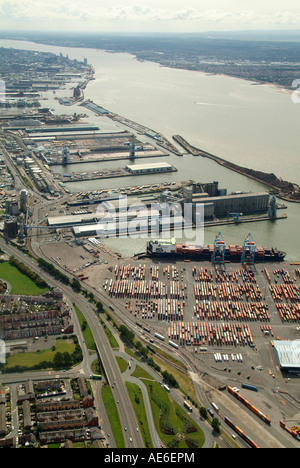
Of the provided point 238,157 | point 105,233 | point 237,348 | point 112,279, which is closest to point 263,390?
point 237,348

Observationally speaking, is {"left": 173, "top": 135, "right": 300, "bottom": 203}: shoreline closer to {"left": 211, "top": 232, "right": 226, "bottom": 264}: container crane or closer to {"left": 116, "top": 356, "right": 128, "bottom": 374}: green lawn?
{"left": 211, "top": 232, "right": 226, "bottom": 264}: container crane

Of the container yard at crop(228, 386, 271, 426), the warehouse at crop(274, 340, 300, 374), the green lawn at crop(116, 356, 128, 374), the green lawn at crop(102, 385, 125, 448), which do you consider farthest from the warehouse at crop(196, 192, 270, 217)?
the green lawn at crop(102, 385, 125, 448)

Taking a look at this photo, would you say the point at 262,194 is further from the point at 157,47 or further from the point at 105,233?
the point at 157,47

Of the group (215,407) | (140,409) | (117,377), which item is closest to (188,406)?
(215,407)

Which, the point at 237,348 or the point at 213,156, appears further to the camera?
the point at 213,156

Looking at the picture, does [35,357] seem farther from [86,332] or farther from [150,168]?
[150,168]

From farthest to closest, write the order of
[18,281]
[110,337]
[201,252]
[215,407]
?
1. [201,252]
2. [18,281]
3. [110,337]
4. [215,407]
